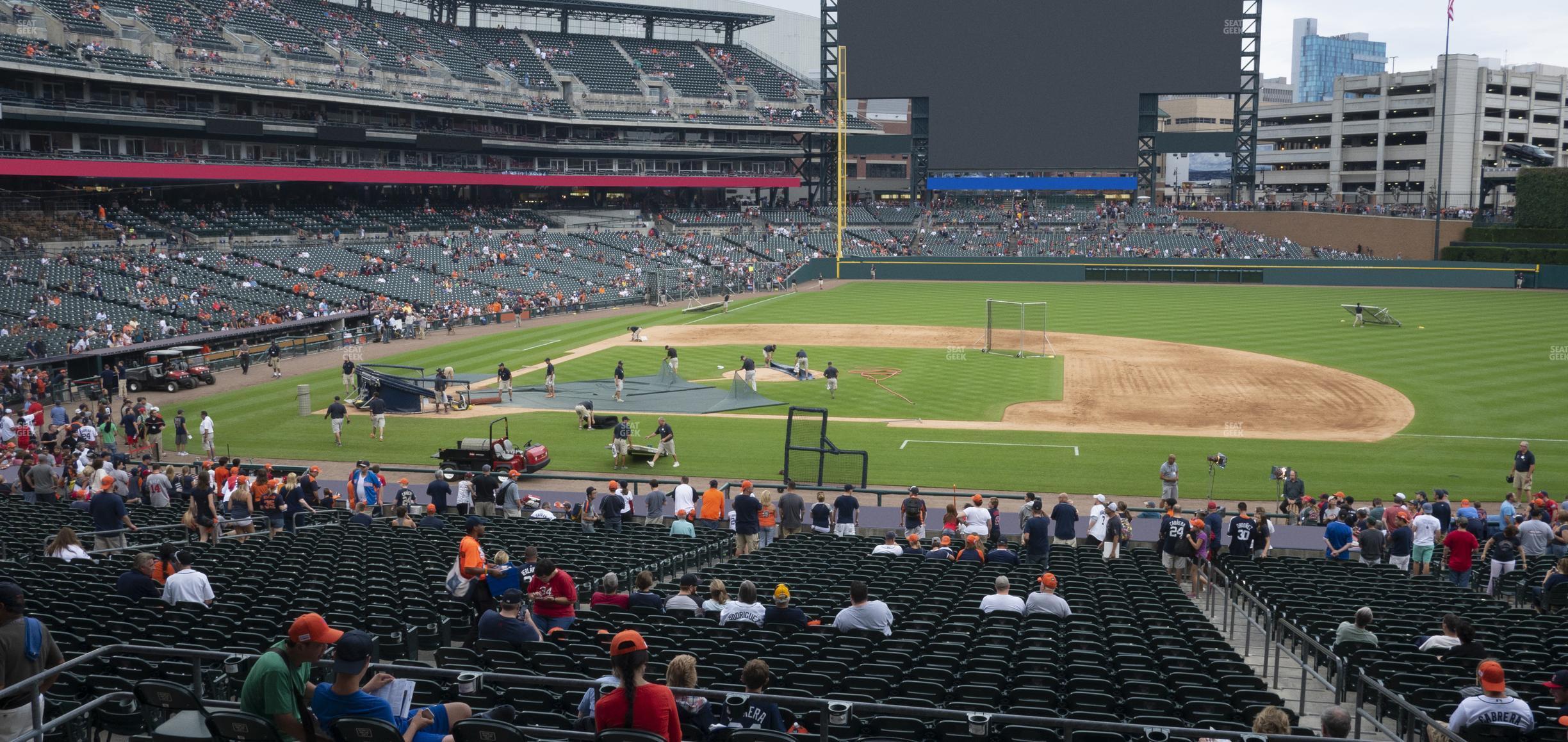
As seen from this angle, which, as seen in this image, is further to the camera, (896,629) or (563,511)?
(563,511)

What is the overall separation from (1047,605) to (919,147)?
3500 inches

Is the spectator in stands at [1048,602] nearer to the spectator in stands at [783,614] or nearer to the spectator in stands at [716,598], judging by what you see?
the spectator in stands at [783,614]

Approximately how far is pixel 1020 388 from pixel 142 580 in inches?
1173

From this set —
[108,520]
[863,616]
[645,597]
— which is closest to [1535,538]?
[863,616]

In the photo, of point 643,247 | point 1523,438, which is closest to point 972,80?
point 643,247

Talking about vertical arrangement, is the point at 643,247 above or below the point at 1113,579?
above

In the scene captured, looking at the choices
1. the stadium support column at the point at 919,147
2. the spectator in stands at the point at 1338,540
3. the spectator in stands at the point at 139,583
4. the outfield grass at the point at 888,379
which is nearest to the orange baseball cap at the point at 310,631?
the spectator in stands at the point at 139,583

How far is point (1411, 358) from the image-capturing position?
41406mm

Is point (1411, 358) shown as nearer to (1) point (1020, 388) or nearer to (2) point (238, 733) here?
(1) point (1020, 388)

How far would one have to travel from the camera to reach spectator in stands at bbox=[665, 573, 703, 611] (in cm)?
1148

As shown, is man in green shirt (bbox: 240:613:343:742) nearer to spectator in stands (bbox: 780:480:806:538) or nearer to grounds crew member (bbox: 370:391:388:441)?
spectator in stands (bbox: 780:480:806:538)

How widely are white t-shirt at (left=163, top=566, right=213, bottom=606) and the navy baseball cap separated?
613 cm

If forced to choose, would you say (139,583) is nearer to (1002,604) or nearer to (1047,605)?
(1002,604)

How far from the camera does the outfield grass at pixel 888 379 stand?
3431 centimetres
